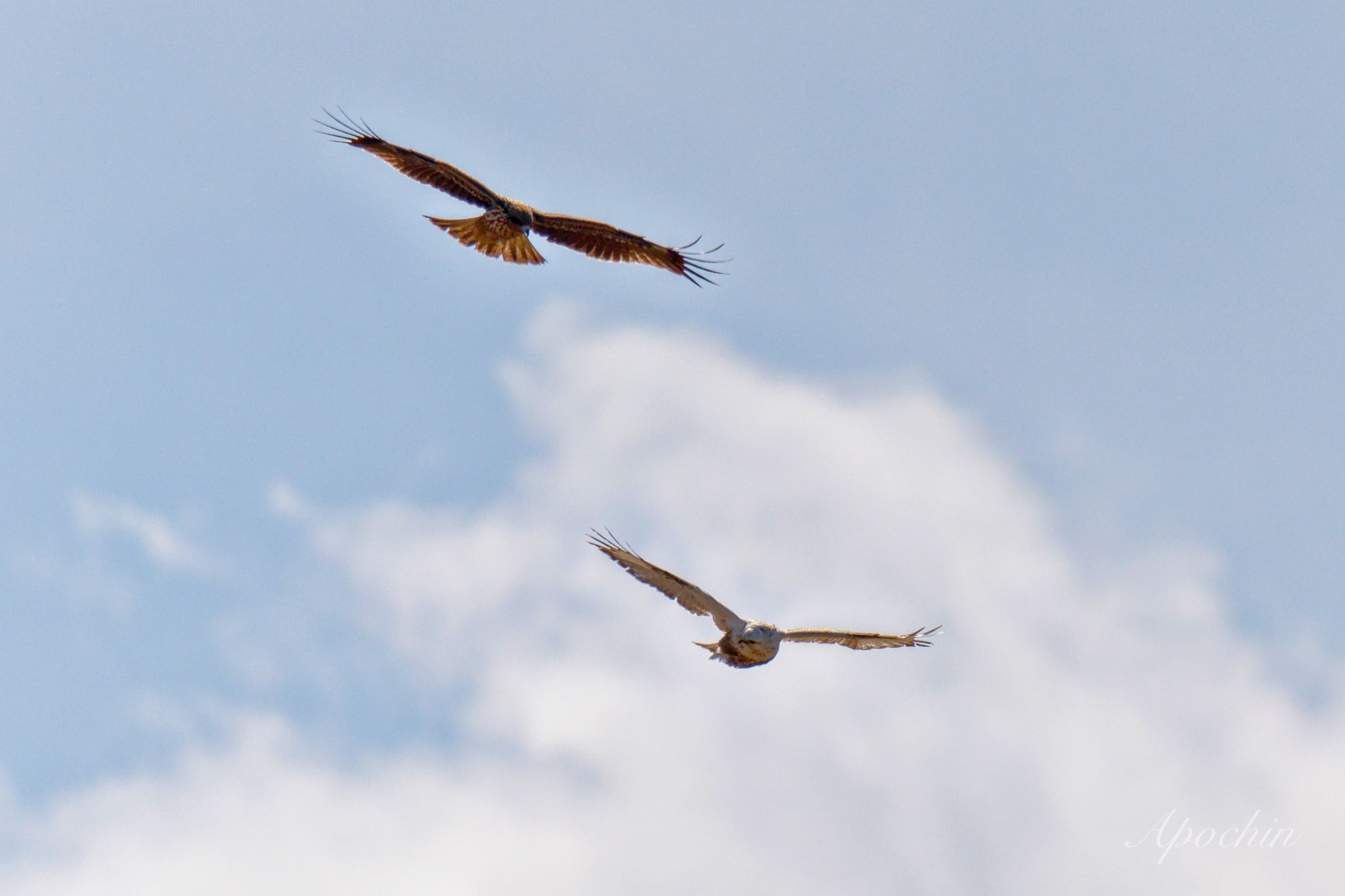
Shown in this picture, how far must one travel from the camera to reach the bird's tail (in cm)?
2127

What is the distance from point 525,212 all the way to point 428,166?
1.62 meters

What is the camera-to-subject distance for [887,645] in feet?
64.7

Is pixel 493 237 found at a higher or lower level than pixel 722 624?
higher

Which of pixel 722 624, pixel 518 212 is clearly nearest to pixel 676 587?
pixel 722 624

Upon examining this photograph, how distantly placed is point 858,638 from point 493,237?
8.33 m

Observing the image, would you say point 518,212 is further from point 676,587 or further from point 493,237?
point 676,587

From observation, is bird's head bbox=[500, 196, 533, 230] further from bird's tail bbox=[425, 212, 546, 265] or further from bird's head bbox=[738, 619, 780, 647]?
bird's head bbox=[738, 619, 780, 647]

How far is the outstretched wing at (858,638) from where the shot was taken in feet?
62.0

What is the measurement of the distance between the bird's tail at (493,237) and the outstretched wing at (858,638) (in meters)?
7.32

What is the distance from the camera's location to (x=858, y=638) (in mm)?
19359

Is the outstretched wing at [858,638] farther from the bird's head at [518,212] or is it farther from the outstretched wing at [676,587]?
the bird's head at [518,212]

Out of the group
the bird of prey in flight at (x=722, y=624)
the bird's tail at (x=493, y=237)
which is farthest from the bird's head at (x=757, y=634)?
the bird's tail at (x=493, y=237)

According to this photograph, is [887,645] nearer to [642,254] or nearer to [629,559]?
[629,559]

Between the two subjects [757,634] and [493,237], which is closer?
[757,634]
